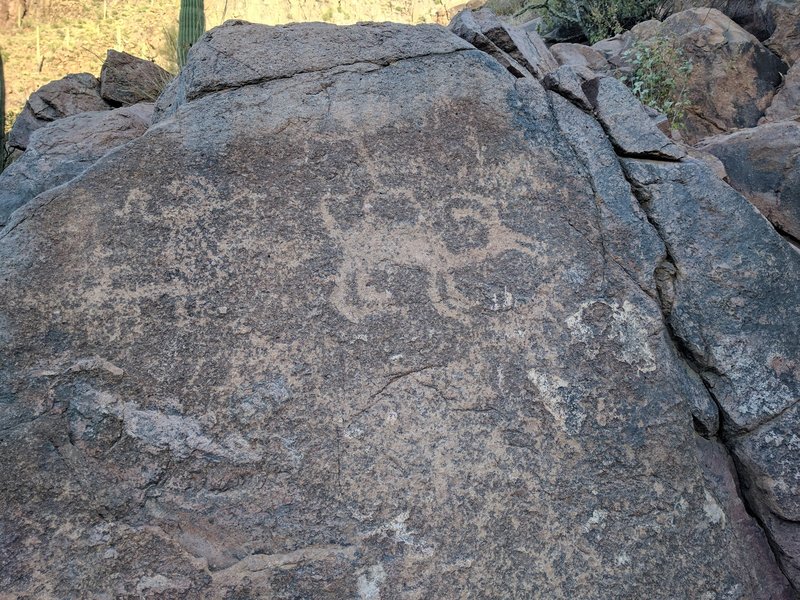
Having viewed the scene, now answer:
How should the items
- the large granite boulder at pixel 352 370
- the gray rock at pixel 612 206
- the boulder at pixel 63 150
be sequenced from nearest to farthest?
the large granite boulder at pixel 352 370, the gray rock at pixel 612 206, the boulder at pixel 63 150

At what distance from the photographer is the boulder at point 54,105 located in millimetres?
3465

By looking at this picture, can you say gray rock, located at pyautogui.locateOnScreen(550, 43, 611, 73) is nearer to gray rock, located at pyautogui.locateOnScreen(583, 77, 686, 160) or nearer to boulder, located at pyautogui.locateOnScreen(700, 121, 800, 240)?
boulder, located at pyautogui.locateOnScreen(700, 121, 800, 240)

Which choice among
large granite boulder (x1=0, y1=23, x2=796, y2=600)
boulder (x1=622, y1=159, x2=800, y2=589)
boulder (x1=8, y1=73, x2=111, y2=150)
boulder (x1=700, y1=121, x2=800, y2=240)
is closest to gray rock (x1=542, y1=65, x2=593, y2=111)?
large granite boulder (x1=0, y1=23, x2=796, y2=600)

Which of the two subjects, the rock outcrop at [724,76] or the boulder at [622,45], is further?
the boulder at [622,45]

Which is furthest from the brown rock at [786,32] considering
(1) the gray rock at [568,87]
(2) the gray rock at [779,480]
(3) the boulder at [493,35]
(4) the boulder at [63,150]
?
(4) the boulder at [63,150]

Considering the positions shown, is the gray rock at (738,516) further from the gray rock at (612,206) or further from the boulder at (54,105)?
the boulder at (54,105)

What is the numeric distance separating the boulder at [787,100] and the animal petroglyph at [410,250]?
81.0 inches

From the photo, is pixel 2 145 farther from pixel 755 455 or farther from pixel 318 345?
pixel 755 455

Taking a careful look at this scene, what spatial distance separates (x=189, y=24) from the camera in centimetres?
425

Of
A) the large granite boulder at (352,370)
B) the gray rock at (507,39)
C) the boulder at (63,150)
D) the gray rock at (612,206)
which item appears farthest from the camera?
the gray rock at (507,39)

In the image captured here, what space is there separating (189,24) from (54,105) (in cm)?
116

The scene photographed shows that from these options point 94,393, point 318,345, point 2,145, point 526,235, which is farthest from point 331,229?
point 2,145

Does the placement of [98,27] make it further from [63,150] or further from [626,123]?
[626,123]

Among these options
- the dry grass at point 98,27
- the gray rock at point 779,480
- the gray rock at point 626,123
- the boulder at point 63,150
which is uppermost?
the gray rock at point 626,123
